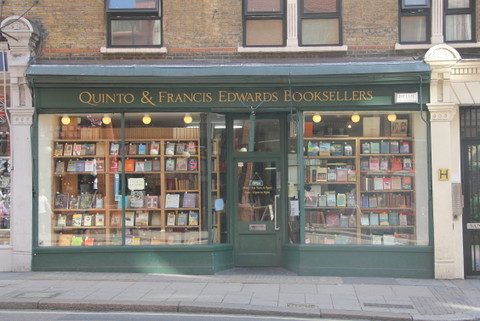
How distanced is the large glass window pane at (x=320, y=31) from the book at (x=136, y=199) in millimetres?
4538

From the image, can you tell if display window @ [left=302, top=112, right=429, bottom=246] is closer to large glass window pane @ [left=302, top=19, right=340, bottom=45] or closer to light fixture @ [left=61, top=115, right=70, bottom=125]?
large glass window pane @ [left=302, top=19, right=340, bottom=45]

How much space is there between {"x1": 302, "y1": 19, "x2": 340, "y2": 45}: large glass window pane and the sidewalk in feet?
15.4

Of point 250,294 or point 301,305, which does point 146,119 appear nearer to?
point 250,294

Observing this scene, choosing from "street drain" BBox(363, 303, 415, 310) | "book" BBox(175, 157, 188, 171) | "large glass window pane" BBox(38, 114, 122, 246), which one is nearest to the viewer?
"street drain" BBox(363, 303, 415, 310)

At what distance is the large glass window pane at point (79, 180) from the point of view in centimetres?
1252

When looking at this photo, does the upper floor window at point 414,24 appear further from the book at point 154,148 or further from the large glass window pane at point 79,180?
the large glass window pane at point 79,180

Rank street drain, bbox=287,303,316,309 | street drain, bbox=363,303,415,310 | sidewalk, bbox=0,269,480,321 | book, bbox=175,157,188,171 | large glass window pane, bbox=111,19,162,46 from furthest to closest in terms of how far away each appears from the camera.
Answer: book, bbox=175,157,188,171, large glass window pane, bbox=111,19,162,46, street drain, bbox=363,303,415,310, street drain, bbox=287,303,316,309, sidewalk, bbox=0,269,480,321

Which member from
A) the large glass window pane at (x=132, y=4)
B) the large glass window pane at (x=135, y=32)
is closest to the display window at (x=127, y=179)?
the large glass window pane at (x=135, y=32)

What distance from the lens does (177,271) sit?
12.2 m

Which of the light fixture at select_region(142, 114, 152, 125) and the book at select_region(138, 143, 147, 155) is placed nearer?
the light fixture at select_region(142, 114, 152, 125)

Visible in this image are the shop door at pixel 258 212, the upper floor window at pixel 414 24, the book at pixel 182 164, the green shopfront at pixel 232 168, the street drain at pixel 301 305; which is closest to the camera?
the street drain at pixel 301 305

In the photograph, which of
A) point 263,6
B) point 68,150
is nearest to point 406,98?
point 263,6

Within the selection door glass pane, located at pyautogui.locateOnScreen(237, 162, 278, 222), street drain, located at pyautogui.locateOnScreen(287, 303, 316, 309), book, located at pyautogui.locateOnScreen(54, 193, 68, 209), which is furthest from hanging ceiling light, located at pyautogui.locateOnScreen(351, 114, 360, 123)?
book, located at pyautogui.locateOnScreen(54, 193, 68, 209)

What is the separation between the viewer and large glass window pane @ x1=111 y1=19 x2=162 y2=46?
12.6 metres
